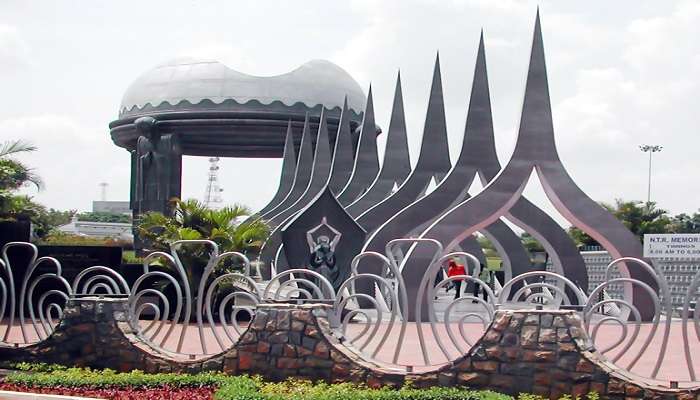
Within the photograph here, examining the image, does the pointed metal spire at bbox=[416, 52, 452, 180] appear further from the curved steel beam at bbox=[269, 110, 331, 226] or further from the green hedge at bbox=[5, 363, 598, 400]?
the green hedge at bbox=[5, 363, 598, 400]

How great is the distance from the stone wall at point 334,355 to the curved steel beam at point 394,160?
16.9 metres

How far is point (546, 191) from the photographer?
766 inches

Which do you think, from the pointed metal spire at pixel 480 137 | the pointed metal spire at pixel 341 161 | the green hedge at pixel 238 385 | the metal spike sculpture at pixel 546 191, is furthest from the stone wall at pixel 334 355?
the pointed metal spire at pixel 341 161

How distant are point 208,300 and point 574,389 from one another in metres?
4.68

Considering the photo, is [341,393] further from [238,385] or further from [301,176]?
[301,176]

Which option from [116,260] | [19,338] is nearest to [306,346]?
[19,338]

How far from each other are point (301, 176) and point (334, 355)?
27.3 m

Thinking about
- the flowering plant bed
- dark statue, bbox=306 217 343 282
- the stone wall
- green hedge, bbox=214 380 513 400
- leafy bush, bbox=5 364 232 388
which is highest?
dark statue, bbox=306 217 343 282

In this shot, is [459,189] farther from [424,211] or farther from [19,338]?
[19,338]

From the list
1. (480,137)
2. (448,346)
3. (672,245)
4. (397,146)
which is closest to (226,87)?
(397,146)

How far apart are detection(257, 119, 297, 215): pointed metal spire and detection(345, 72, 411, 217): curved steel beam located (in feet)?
31.3

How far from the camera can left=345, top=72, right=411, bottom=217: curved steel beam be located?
28.4 metres

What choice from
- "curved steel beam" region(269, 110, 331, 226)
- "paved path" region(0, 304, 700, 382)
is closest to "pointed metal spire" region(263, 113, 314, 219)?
"curved steel beam" region(269, 110, 331, 226)

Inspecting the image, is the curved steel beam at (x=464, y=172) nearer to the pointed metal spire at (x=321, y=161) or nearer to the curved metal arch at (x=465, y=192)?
the curved metal arch at (x=465, y=192)
